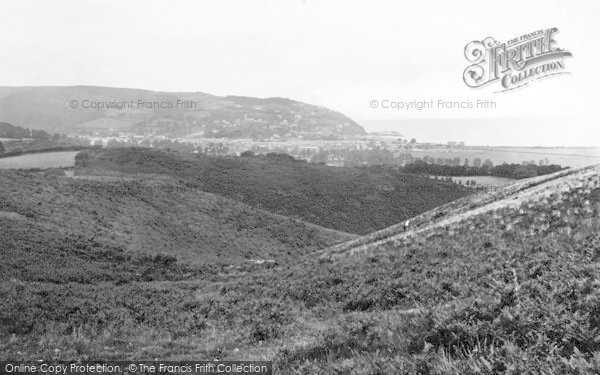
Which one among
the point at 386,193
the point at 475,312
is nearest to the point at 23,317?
the point at 475,312

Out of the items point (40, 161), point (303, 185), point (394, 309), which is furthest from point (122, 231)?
point (40, 161)

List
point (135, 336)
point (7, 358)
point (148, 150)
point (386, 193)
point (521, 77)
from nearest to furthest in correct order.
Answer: point (7, 358) → point (135, 336) → point (521, 77) → point (386, 193) → point (148, 150)

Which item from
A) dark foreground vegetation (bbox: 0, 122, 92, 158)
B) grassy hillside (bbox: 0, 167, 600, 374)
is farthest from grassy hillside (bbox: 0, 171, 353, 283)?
dark foreground vegetation (bbox: 0, 122, 92, 158)

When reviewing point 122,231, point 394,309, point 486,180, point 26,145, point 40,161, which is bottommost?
point 486,180

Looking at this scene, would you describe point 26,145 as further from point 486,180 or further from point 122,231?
point 486,180

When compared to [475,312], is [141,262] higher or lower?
lower

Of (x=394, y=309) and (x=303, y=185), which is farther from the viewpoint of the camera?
(x=303, y=185)

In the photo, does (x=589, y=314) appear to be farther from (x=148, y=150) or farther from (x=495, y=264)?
(x=148, y=150)

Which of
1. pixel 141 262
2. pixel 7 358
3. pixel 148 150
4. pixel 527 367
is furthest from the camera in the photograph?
pixel 148 150
